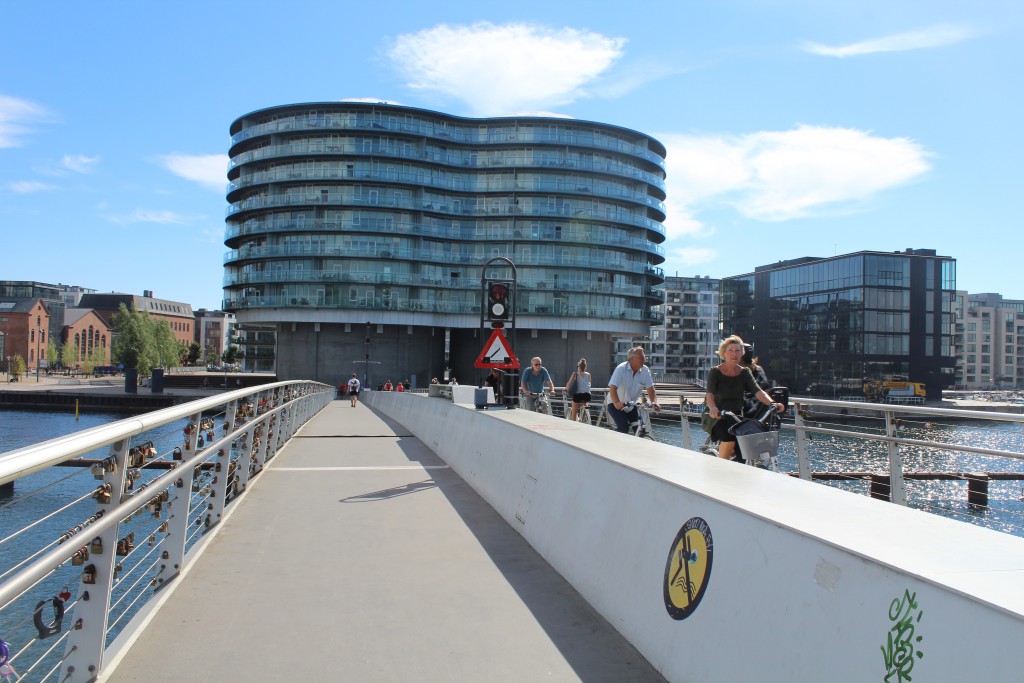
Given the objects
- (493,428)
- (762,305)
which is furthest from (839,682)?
(762,305)

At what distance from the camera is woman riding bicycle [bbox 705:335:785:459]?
7336 mm

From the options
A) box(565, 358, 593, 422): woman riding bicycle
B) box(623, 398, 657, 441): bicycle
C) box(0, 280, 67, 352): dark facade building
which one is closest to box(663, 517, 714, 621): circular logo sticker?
box(623, 398, 657, 441): bicycle

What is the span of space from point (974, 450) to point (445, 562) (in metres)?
4.36

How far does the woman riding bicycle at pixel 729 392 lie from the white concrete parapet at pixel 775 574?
128cm

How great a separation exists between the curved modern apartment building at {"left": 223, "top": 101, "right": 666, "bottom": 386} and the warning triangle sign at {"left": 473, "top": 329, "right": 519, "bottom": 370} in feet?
218

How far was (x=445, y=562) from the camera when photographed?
618cm

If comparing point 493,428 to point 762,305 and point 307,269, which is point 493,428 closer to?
point 307,269

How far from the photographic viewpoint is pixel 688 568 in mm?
3965

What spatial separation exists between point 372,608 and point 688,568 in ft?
7.03

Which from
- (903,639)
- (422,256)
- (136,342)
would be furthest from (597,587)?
(136,342)

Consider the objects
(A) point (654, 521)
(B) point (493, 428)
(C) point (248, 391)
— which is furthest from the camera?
(B) point (493, 428)

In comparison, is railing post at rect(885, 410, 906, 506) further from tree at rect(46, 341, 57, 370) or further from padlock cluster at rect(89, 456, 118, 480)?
tree at rect(46, 341, 57, 370)

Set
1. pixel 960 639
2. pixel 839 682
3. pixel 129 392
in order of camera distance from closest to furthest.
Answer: pixel 960 639
pixel 839 682
pixel 129 392

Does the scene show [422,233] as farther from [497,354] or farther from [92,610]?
[92,610]
